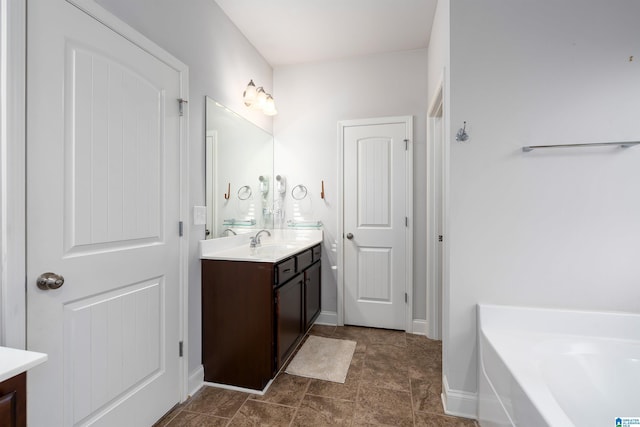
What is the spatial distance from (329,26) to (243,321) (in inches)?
96.5

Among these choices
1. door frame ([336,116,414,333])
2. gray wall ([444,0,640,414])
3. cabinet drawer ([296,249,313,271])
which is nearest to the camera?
gray wall ([444,0,640,414])

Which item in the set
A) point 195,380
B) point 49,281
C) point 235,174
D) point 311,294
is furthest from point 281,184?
point 49,281

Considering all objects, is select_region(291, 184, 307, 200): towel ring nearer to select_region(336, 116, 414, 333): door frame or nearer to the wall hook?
select_region(336, 116, 414, 333): door frame

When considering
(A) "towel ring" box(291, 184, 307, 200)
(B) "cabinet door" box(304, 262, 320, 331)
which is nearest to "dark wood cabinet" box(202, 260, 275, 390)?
(B) "cabinet door" box(304, 262, 320, 331)

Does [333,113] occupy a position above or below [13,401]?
above

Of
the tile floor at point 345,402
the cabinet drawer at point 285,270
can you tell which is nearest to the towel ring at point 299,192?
the cabinet drawer at point 285,270

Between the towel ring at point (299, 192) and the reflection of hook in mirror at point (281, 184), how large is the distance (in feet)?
0.32

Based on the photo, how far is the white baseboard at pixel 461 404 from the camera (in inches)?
66.6

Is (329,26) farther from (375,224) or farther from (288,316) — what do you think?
(288,316)

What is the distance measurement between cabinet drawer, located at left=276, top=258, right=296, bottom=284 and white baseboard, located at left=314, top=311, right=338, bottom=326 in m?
1.02

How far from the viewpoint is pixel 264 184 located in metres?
2.96

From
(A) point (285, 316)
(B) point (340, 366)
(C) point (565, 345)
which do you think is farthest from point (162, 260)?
(C) point (565, 345)

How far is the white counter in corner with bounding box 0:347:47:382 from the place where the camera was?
0.72 meters

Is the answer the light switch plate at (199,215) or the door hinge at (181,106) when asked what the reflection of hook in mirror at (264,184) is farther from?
the door hinge at (181,106)
